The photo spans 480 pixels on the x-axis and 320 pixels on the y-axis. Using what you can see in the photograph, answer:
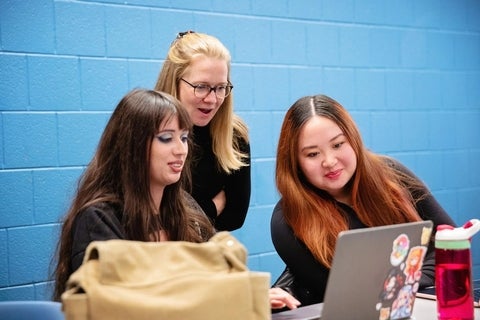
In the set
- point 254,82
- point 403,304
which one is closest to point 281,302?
point 403,304

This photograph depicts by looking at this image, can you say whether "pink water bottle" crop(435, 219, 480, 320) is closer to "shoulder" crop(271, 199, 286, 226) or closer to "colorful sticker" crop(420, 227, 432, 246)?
"colorful sticker" crop(420, 227, 432, 246)

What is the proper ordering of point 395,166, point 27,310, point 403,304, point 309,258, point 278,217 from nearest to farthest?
point 403,304 < point 27,310 < point 309,258 < point 278,217 < point 395,166

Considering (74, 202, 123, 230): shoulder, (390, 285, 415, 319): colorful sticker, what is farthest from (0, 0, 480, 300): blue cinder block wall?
(390, 285, 415, 319): colorful sticker

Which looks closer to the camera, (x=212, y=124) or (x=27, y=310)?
(x=27, y=310)

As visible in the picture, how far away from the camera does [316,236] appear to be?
6.54 ft

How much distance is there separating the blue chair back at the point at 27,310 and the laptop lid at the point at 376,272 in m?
0.72

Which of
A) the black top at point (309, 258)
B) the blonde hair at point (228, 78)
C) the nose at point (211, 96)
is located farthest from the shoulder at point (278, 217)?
the nose at point (211, 96)

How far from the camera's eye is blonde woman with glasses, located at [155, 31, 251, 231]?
230 centimetres

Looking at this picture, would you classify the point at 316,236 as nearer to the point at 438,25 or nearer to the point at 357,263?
the point at 357,263

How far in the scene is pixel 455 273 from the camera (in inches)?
60.9

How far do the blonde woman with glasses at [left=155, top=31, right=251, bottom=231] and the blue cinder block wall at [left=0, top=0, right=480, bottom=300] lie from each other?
57 centimetres

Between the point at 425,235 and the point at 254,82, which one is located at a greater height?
the point at 254,82

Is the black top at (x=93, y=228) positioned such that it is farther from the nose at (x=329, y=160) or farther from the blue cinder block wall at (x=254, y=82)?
the blue cinder block wall at (x=254, y=82)

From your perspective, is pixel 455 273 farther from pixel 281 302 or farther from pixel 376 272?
pixel 281 302
